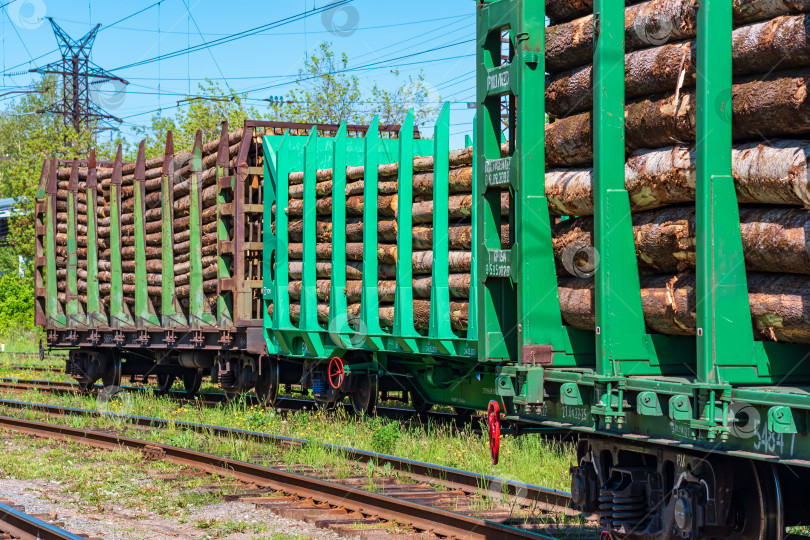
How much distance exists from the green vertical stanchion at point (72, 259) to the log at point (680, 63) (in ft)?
53.6

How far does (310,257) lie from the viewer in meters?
13.8

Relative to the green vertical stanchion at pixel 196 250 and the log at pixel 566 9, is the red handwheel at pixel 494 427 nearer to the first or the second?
the log at pixel 566 9

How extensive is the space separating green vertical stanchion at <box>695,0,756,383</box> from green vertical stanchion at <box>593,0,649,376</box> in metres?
0.61

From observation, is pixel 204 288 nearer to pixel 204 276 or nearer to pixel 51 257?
pixel 204 276

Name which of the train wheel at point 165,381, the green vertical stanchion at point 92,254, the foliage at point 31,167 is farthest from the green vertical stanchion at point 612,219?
the foliage at point 31,167

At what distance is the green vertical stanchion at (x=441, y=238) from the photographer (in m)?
11.1

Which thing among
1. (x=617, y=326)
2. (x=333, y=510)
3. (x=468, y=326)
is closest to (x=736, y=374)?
(x=617, y=326)

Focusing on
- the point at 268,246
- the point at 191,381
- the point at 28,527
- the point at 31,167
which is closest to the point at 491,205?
the point at 28,527

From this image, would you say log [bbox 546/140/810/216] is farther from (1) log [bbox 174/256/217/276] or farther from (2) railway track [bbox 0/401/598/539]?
(1) log [bbox 174/256/217/276]

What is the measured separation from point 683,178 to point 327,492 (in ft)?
17.2

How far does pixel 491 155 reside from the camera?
6.21 metres

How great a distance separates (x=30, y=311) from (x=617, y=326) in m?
36.1

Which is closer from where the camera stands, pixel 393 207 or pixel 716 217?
pixel 716 217

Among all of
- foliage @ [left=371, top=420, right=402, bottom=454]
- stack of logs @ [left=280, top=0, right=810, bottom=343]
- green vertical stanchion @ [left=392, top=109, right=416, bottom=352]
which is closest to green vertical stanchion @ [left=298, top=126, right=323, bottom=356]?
green vertical stanchion @ [left=392, top=109, right=416, bottom=352]
